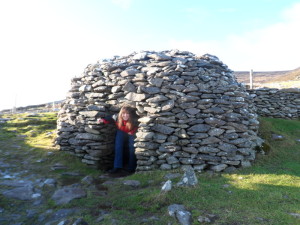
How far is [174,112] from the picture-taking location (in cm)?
609

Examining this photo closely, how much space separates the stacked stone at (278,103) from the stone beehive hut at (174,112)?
14.3 feet

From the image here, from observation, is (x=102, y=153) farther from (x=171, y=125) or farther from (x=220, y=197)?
(x=220, y=197)

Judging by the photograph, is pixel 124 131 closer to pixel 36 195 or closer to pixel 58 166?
pixel 58 166

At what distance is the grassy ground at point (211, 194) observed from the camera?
3.54 meters

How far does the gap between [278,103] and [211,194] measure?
835cm

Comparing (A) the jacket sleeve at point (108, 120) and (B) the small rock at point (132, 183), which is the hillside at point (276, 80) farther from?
(B) the small rock at point (132, 183)

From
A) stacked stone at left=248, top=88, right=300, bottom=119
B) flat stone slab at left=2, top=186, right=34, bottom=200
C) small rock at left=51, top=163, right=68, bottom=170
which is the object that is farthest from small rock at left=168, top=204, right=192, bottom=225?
stacked stone at left=248, top=88, right=300, bottom=119

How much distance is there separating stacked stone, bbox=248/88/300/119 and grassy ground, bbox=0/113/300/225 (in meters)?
3.62

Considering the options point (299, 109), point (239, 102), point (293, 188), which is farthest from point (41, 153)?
point (299, 109)

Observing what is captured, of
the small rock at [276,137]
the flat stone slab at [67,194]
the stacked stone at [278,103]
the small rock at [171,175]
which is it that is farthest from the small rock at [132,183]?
the stacked stone at [278,103]

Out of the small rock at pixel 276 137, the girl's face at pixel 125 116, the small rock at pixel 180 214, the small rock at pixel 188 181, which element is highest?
the girl's face at pixel 125 116

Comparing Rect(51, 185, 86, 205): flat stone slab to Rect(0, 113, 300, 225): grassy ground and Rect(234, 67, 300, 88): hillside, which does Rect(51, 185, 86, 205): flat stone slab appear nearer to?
Rect(0, 113, 300, 225): grassy ground

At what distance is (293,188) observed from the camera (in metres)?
4.62

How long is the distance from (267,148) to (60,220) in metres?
6.08
